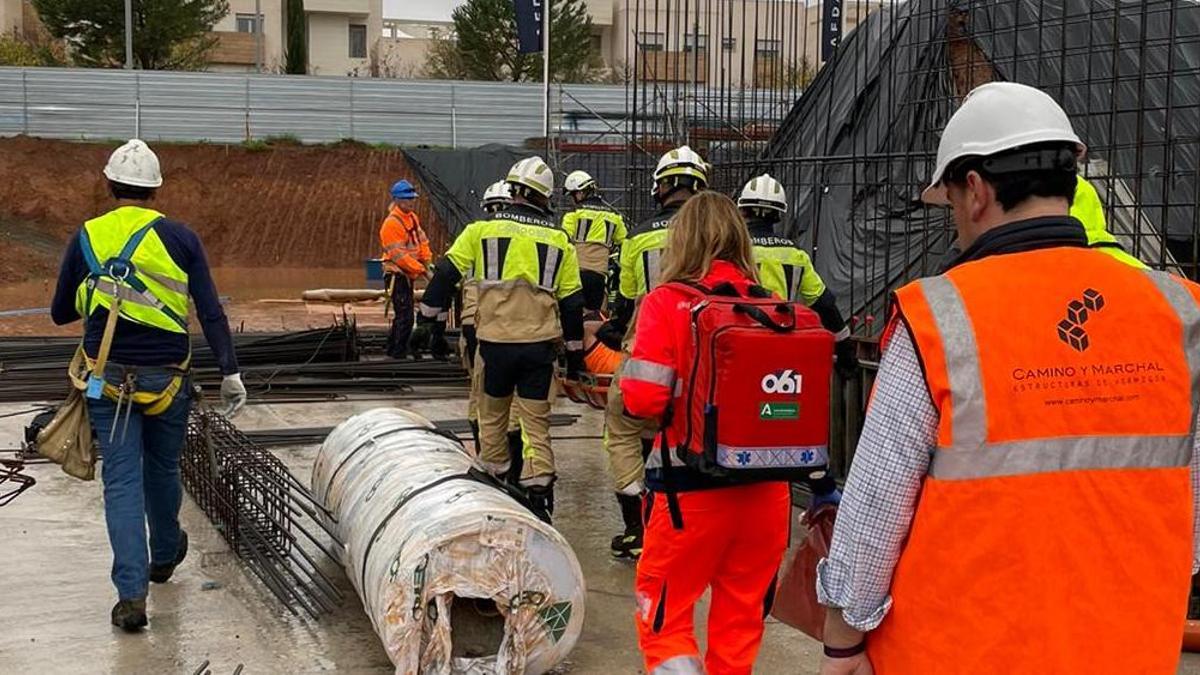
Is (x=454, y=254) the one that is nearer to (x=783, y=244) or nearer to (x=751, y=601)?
(x=783, y=244)

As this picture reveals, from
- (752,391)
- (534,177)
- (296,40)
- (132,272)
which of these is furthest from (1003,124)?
(296,40)

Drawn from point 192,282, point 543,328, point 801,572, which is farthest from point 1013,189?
point 543,328

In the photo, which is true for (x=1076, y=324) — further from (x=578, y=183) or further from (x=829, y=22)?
Result: (x=829, y=22)

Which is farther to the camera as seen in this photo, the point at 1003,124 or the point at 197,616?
the point at 197,616

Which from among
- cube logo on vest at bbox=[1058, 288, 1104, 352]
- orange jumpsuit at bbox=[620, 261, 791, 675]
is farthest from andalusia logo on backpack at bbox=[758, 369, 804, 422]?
cube logo on vest at bbox=[1058, 288, 1104, 352]

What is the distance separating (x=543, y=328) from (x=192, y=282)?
1968mm

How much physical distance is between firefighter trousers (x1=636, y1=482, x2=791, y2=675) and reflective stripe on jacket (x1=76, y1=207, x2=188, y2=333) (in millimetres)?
Answer: 2572

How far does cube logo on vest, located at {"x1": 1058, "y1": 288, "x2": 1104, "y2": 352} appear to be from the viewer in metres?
2.25

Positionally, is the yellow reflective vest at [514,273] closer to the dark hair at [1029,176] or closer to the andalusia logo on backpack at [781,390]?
the andalusia logo on backpack at [781,390]

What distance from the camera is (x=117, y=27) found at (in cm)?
4491

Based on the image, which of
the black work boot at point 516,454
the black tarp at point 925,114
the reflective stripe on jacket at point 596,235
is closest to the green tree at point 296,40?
the black tarp at point 925,114

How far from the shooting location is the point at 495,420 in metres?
7.19

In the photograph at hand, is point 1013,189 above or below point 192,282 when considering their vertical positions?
→ above

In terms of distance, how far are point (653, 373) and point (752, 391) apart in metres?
0.33
